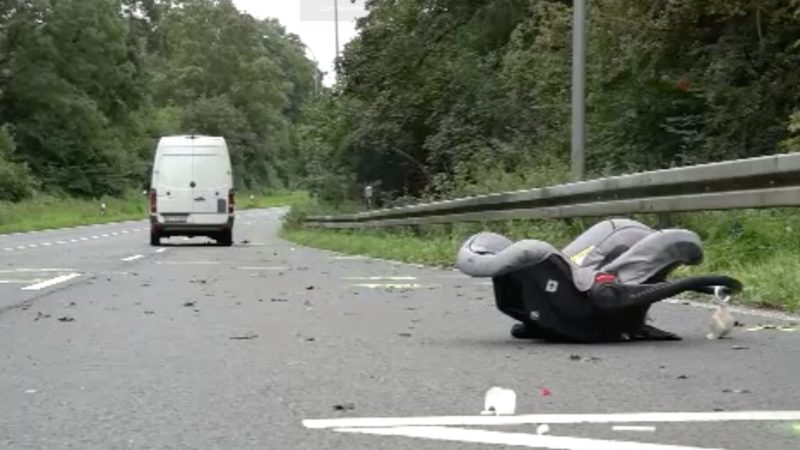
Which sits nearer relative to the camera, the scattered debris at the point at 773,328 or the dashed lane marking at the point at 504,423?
the dashed lane marking at the point at 504,423

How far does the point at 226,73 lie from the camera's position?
368 feet

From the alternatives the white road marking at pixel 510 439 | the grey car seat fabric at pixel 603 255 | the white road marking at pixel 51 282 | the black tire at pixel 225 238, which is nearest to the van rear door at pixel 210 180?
the black tire at pixel 225 238

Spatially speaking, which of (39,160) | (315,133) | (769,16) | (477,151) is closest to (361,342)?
(769,16)

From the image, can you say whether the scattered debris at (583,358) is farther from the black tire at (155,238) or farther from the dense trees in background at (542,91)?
the black tire at (155,238)

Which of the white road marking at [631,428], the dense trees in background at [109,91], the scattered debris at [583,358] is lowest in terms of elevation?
the scattered debris at [583,358]

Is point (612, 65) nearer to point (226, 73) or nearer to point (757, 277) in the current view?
point (757, 277)

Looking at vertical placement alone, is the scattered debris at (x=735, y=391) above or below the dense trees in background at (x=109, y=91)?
below

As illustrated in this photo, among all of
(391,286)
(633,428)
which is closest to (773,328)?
(633,428)

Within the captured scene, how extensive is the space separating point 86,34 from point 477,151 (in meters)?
56.3

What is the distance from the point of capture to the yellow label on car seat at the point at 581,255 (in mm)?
6441

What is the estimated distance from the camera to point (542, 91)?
2561cm

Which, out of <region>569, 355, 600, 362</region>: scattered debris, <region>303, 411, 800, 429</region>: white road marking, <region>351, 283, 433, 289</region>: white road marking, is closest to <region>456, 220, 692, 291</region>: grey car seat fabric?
<region>569, 355, 600, 362</region>: scattered debris

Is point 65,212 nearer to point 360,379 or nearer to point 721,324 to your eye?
point 721,324

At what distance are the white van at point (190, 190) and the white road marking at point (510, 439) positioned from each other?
939 inches
